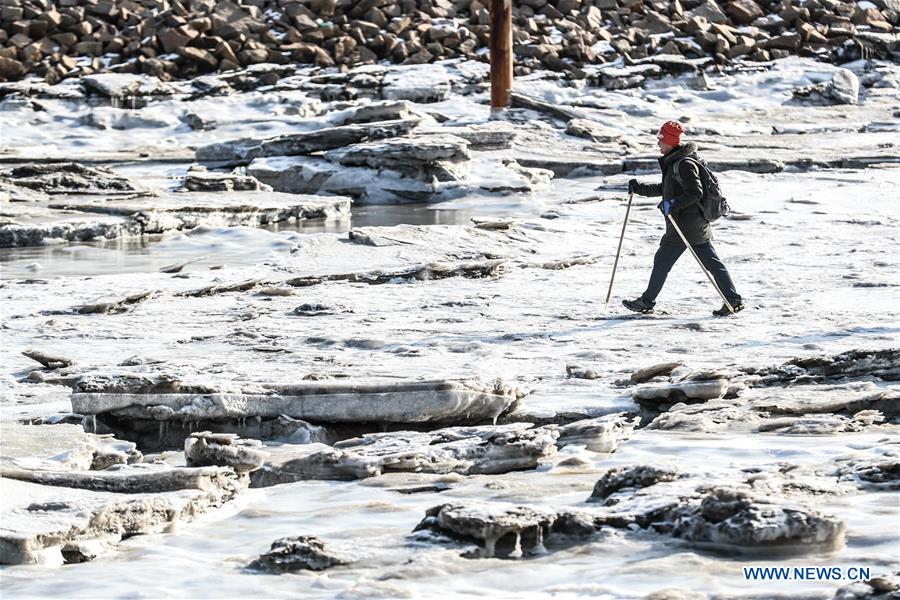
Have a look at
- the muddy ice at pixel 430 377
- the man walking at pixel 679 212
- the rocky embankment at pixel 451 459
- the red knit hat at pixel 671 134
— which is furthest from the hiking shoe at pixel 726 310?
the rocky embankment at pixel 451 459

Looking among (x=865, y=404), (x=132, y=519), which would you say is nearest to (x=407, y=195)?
(x=865, y=404)

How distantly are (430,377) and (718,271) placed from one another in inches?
114

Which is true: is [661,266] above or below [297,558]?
above

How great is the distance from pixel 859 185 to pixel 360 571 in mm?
13322

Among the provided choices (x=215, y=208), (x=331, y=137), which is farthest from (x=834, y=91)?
(x=215, y=208)

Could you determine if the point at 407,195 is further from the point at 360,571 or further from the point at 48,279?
the point at 360,571

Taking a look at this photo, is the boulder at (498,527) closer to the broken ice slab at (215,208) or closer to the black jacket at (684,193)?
the black jacket at (684,193)

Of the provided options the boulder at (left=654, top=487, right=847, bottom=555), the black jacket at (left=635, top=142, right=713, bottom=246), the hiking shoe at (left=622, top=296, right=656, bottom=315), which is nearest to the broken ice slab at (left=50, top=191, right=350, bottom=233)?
the hiking shoe at (left=622, top=296, right=656, bottom=315)

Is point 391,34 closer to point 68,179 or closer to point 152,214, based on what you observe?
point 68,179

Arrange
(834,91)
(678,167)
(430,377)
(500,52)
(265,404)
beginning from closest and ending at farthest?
1. (265,404)
2. (430,377)
3. (678,167)
4. (500,52)
5. (834,91)

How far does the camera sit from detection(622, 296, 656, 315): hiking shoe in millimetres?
8875

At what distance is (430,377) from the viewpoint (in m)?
6.70

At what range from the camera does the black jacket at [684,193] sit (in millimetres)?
8641

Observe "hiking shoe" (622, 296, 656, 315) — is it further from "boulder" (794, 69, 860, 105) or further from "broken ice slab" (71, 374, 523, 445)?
"boulder" (794, 69, 860, 105)
